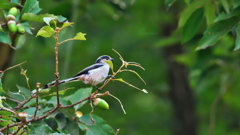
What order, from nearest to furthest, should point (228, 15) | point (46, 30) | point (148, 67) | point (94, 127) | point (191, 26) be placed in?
point (46, 30) → point (94, 127) → point (228, 15) → point (191, 26) → point (148, 67)

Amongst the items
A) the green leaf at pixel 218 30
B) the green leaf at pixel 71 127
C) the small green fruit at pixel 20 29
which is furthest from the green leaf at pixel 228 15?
the small green fruit at pixel 20 29

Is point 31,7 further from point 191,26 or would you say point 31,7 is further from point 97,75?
point 191,26

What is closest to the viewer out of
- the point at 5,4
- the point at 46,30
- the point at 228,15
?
the point at 46,30

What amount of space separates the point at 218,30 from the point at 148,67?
4921mm

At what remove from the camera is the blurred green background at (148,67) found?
292 inches

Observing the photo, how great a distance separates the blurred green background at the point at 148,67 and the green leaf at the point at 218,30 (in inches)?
98.6

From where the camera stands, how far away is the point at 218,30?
4309 millimetres

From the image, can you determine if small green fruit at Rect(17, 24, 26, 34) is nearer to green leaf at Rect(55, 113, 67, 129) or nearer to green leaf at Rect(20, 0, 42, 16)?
green leaf at Rect(20, 0, 42, 16)

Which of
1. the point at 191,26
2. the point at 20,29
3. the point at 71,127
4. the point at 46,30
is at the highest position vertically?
the point at 46,30

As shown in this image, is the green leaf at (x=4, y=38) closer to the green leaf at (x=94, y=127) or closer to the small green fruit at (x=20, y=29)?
the small green fruit at (x=20, y=29)

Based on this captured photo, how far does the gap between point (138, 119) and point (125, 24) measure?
1642 mm

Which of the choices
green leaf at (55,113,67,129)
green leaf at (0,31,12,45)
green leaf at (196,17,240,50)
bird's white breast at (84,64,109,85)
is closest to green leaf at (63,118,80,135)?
green leaf at (55,113,67,129)

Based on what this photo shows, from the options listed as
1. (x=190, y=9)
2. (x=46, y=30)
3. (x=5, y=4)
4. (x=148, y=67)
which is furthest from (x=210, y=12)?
(x=148, y=67)

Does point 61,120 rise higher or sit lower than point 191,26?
lower
